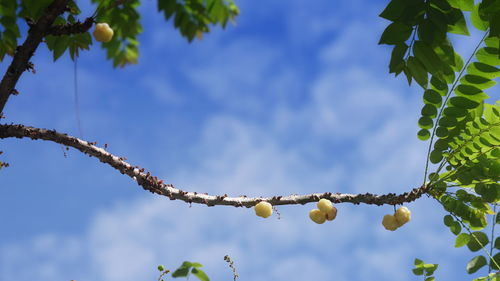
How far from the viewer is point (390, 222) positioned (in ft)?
10.4

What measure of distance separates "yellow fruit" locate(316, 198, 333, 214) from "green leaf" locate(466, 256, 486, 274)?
1053 mm

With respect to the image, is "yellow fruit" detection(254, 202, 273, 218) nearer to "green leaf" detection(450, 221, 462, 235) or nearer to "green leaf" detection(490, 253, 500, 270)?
"green leaf" detection(450, 221, 462, 235)

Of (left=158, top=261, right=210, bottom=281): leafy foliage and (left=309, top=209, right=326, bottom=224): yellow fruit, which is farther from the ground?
(left=309, top=209, right=326, bottom=224): yellow fruit

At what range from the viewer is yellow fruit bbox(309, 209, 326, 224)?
3035mm

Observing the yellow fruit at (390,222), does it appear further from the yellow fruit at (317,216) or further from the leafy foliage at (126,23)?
the leafy foliage at (126,23)

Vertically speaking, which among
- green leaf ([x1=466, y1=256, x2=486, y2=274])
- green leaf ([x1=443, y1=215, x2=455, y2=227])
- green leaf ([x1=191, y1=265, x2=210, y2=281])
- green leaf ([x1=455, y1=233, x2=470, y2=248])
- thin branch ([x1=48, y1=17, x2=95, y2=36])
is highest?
thin branch ([x1=48, y1=17, x2=95, y2=36])

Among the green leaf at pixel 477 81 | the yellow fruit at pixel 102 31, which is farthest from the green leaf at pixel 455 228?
the yellow fruit at pixel 102 31

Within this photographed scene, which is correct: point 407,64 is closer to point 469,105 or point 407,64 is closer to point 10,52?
point 469,105

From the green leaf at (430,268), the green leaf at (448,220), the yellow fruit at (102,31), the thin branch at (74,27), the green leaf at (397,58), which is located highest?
the yellow fruit at (102,31)

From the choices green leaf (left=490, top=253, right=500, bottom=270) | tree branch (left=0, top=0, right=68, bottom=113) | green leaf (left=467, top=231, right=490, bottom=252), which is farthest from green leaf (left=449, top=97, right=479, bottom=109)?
tree branch (left=0, top=0, right=68, bottom=113)

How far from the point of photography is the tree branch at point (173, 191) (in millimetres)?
2992

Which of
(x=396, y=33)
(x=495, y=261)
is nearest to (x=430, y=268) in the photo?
(x=495, y=261)

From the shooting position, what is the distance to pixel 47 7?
319cm

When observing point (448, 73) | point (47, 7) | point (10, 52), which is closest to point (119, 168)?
point (47, 7)
